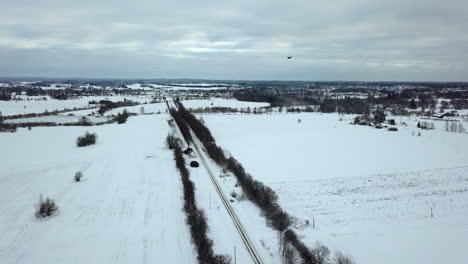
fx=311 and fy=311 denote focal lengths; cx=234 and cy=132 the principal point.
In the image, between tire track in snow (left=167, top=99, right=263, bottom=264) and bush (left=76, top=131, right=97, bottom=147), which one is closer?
tire track in snow (left=167, top=99, right=263, bottom=264)

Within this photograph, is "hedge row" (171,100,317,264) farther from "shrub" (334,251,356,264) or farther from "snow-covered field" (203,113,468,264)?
"shrub" (334,251,356,264)

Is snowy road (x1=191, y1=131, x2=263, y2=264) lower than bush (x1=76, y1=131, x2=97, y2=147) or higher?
lower

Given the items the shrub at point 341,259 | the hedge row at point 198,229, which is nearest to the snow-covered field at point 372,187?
the shrub at point 341,259

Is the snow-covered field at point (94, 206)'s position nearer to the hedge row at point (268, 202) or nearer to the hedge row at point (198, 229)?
the hedge row at point (198, 229)

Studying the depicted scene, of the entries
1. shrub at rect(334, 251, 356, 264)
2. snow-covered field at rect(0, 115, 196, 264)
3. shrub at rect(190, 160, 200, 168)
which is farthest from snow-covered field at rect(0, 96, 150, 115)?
shrub at rect(334, 251, 356, 264)

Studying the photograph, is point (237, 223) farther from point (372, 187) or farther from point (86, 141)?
point (86, 141)

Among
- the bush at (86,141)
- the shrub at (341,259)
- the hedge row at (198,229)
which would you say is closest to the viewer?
the shrub at (341,259)
